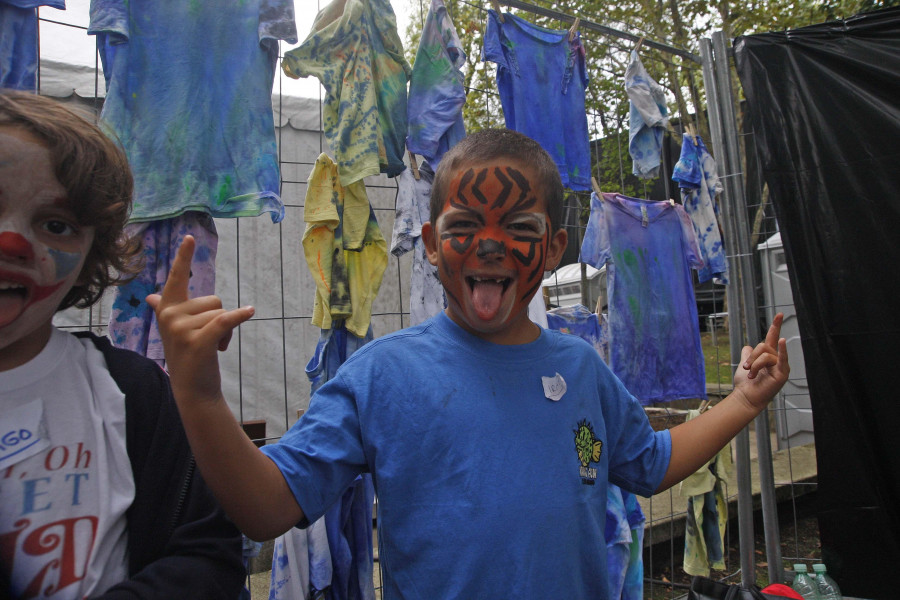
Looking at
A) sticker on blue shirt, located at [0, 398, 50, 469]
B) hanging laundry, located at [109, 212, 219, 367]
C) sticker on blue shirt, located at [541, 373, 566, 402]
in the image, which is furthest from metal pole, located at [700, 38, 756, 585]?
sticker on blue shirt, located at [0, 398, 50, 469]

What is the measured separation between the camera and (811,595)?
297 centimetres

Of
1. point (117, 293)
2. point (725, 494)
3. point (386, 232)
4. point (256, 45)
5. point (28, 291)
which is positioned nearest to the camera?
point (28, 291)

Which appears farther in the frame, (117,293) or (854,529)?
(854,529)

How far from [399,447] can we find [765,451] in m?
2.79

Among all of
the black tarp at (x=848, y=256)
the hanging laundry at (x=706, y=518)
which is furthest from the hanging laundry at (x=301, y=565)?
the black tarp at (x=848, y=256)

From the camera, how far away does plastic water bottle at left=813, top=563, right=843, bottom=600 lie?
116 inches

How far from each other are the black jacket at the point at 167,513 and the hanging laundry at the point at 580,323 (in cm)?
233

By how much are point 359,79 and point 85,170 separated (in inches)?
62.3

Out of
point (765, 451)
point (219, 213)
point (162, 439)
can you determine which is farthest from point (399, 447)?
point (765, 451)

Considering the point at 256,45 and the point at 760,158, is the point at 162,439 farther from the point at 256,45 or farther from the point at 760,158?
the point at 760,158

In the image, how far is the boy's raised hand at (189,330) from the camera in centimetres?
84

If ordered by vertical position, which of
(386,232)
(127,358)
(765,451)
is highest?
(386,232)

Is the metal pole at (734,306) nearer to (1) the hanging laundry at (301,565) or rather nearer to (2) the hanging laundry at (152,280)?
(1) the hanging laundry at (301,565)

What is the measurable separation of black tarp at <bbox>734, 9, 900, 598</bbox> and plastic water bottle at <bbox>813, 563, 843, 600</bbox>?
5cm
